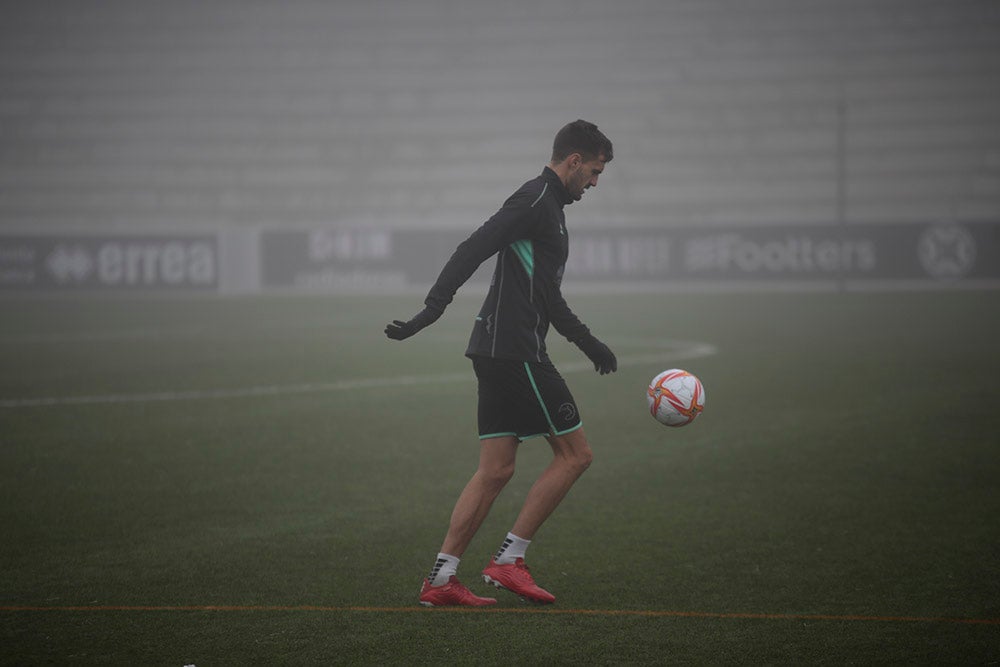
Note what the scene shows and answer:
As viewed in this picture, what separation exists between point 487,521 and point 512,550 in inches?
60.7

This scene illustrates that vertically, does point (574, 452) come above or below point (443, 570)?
above

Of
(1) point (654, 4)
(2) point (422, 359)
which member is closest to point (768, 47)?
(1) point (654, 4)

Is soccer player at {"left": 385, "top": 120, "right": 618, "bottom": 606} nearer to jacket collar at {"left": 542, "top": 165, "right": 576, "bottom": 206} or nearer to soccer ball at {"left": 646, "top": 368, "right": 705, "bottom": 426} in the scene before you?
jacket collar at {"left": 542, "top": 165, "right": 576, "bottom": 206}

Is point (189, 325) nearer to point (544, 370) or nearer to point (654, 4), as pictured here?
point (544, 370)

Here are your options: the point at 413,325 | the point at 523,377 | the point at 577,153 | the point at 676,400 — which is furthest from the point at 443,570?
the point at 577,153

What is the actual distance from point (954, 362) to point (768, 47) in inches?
1467

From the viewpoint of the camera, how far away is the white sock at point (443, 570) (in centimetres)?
480

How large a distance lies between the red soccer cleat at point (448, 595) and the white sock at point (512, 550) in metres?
0.21

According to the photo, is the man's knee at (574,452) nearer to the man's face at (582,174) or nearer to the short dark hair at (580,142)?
the man's face at (582,174)

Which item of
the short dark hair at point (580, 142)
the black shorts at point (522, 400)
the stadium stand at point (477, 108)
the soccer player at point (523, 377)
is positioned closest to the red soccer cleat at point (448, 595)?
the soccer player at point (523, 377)

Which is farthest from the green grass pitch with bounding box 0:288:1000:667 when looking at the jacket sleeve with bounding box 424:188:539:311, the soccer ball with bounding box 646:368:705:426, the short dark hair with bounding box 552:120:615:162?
the short dark hair with bounding box 552:120:615:162

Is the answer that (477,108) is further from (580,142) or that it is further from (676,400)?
(580,142)

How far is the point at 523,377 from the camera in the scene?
4824 millimetres

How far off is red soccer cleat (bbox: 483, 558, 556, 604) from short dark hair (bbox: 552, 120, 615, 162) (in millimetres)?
1721
